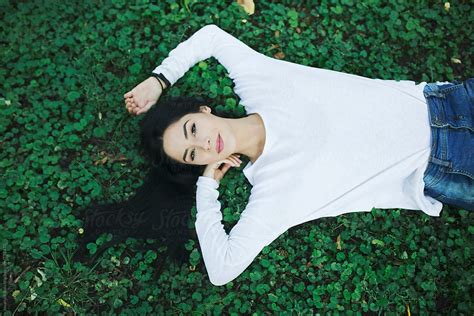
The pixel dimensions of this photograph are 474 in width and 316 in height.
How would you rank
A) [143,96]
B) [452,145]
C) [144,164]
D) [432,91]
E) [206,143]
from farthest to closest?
[144,164], [143,96], [432,91], [452,145], [206,143]

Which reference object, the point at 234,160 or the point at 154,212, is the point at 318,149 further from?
the point at 154,212

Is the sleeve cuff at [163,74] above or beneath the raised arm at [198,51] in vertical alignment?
beneath

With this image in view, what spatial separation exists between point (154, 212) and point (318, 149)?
1400mm

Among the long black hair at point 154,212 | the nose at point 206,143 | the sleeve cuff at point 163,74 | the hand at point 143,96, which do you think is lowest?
the long black hair at point 154,212

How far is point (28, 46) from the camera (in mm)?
4320

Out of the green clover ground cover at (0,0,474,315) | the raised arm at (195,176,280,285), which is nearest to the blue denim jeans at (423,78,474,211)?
the green clover ground cover at (0,0,474,315)

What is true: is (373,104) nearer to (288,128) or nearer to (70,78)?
(288,128)

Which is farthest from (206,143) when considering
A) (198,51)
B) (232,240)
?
(198,51)

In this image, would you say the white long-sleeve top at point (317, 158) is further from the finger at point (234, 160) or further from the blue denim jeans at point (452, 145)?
the finger at point (234, 160)

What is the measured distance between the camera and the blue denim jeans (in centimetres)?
345

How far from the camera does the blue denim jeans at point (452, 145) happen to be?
3445mm

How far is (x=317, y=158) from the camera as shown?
3.43 meters

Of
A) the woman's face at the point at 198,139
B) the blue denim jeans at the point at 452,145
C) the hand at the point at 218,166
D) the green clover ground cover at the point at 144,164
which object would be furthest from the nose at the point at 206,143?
the blue denim jeans at the point at 452,145

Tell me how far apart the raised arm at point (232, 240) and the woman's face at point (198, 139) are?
0.40 meters
